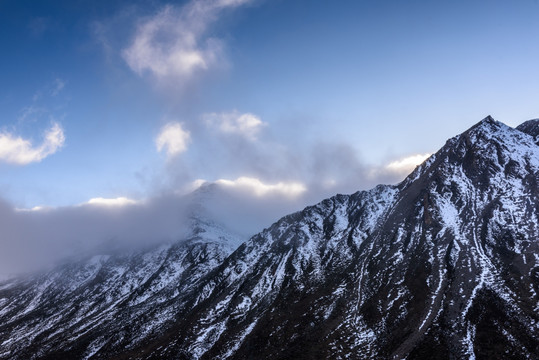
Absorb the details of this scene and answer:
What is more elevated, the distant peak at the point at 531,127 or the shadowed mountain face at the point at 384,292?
the distant peak at the point at 531,127

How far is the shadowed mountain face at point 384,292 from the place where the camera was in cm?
8306

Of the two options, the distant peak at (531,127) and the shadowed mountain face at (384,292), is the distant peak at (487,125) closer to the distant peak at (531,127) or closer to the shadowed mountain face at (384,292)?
the shadowed mountain face at (384,292)

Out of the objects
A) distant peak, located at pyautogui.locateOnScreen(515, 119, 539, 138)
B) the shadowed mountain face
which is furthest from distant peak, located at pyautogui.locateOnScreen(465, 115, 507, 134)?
distant peak, located at pyautogui.locateOnScreen(515, 119, 539, 138)

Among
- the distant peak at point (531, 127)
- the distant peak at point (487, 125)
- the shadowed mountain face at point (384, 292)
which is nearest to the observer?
the shadowed mountain face at point (384, 292)

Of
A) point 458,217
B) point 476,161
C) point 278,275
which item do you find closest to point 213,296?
point 278,275

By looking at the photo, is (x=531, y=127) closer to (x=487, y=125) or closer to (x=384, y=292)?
(x=487, y=125)

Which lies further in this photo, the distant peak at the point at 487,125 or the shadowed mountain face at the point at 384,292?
the distant peak at the point at 487,125

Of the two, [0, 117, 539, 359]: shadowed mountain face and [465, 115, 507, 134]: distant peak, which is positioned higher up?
[465, 115, 507, 134]: distant peak

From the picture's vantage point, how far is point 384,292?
110625 mm

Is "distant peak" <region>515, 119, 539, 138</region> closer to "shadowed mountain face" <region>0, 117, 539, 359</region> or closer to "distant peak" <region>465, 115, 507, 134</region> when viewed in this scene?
"shadowed mountain face" <region>0, 117, 539, 359</region>

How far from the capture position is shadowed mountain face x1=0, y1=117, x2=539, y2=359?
83.1m

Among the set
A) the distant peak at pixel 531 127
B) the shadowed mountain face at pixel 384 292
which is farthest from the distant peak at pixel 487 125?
the distant peak at pixel 531 127

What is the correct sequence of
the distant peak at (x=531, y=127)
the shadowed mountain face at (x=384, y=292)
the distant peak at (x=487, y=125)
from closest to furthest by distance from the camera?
the shadowed mountain face at (x=384, y=292) → the distant peak at (x=531, y=127) → the distant peak at (x=487, y=125)

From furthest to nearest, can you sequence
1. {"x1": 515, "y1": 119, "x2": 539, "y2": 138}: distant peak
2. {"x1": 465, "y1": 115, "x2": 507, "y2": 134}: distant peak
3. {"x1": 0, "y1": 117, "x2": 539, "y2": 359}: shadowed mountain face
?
1. {"x1": 465, "y1": 115, "x2": 507, "y2": 134}: distant peak
2. {"x1": 515, "y1": 119, "x2": 539, "y2": 138}: distant peak
3. {"x1": 0, "y1": 117, "x2": 539, "y2": 359}: shadowed mountain face
